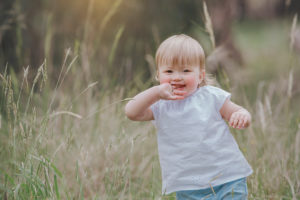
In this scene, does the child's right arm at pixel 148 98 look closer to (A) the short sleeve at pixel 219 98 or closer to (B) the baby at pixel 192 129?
(B) the baby at pixel 192 129

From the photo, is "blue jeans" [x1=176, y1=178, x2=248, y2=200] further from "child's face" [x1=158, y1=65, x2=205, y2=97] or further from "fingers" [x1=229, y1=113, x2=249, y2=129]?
"child's face" [x1=158, y1=65, x2=205, y2=97]

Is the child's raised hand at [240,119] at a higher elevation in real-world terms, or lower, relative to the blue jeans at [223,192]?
higher

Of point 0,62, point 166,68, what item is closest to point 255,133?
point 166,68

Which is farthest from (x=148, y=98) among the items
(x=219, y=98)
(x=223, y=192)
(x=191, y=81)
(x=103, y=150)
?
(x=103, y=150)

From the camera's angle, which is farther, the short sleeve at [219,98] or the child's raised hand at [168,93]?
the short sleeve at [219,98]

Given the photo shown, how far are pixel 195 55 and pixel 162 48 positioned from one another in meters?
0.14

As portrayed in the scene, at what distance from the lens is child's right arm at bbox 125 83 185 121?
147 cm

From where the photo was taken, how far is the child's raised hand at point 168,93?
1464mm

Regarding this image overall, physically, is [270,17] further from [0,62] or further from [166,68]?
[166,68]

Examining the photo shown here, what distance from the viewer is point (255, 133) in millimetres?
2408

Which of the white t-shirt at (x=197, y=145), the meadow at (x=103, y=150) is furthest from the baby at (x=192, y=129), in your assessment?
the meadow at (x=103, y=150)

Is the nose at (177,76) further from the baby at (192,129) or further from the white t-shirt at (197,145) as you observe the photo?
the white t-shirt at (197,145)

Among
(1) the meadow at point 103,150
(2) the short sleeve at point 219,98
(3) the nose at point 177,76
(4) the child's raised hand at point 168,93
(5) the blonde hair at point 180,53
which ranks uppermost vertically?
(5) the blonde hair at point 180,53

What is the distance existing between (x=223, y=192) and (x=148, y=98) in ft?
1.60
